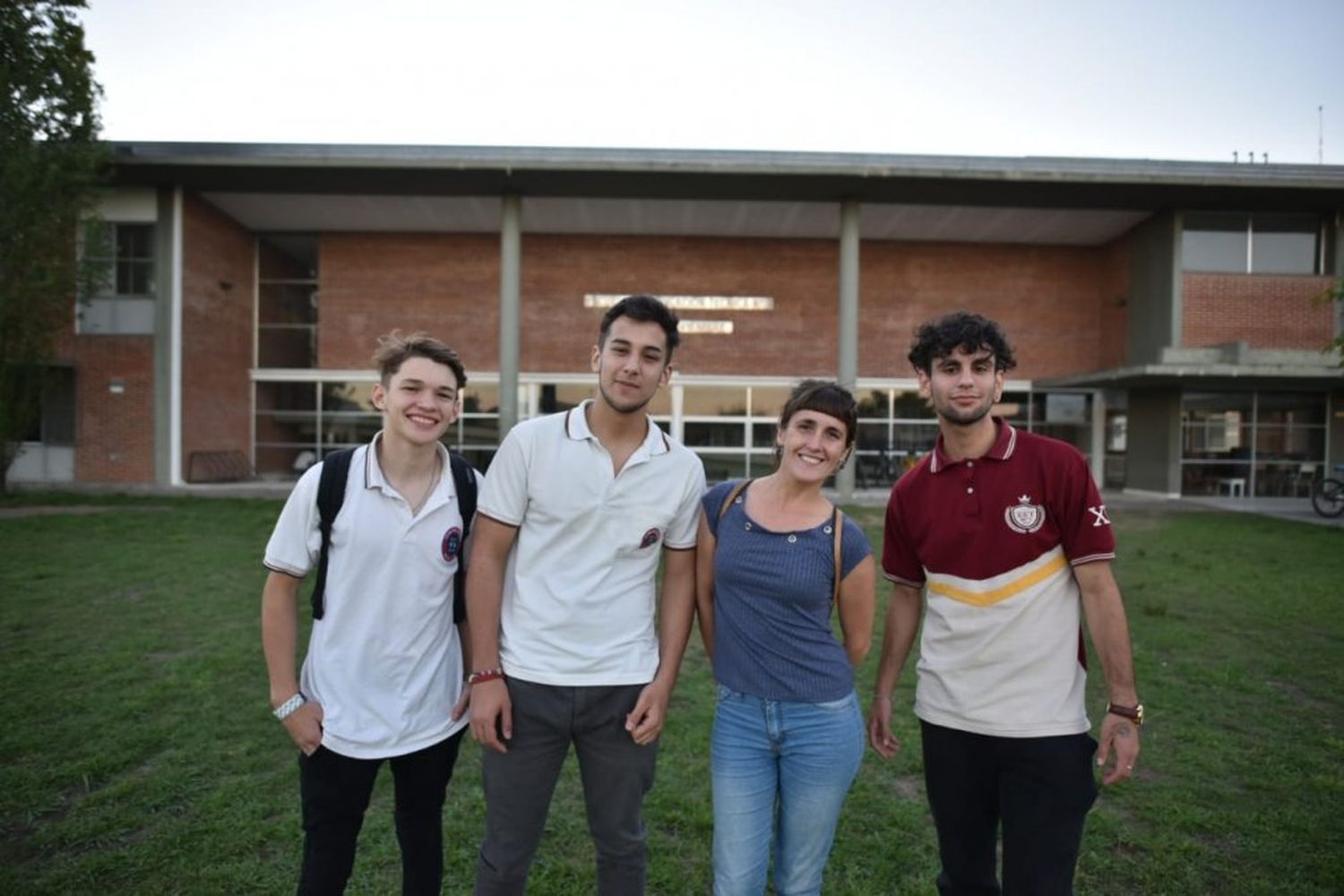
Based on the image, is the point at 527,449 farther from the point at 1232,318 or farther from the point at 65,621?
the point at 1232,318

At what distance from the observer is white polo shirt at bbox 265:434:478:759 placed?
225cm

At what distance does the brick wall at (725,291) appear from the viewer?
69.3 feet

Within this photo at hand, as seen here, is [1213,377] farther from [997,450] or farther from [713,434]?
[997,450]

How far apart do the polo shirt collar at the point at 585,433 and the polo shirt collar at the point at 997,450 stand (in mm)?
845

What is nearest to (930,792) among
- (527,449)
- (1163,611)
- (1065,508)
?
(1065,508)

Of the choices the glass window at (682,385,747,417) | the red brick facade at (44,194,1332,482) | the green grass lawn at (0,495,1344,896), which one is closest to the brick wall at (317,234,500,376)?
the red brick facade at (44,194,1332,482)

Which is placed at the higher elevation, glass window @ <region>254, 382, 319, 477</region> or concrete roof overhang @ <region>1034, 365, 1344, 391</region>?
concrete roof overhang @ <region>1034, 365, 1344, 391</region>

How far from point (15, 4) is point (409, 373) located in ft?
57.3

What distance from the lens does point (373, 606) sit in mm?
2252

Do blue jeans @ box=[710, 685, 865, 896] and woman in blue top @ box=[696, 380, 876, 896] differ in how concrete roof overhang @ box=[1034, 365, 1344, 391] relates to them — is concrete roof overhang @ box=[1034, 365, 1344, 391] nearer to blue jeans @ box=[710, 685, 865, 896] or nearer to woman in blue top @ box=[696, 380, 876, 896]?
woman in blue top @ box=[696, 380, 876, 896]

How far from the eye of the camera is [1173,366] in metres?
Result: 16.1

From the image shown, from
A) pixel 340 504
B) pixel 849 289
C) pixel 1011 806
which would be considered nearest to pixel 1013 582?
pixel 1011 806

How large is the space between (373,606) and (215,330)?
67.9ft

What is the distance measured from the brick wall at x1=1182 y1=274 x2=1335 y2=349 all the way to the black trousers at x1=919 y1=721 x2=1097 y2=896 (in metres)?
19.9
